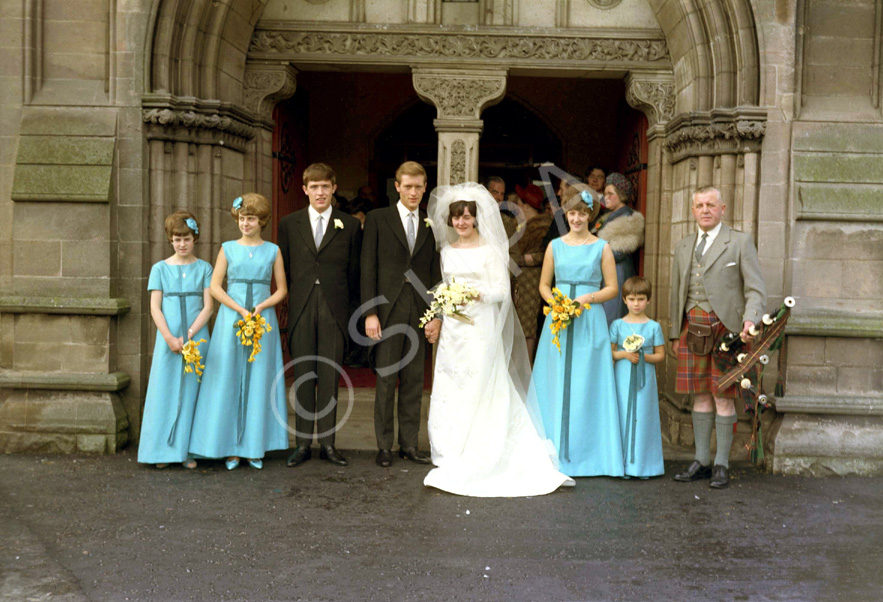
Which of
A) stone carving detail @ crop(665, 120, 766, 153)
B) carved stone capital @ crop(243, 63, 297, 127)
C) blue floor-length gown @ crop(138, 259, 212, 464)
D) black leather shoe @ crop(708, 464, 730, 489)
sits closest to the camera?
black leather shoe @ crop(708, 464, 730, 489)

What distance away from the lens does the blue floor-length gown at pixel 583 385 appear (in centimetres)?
627

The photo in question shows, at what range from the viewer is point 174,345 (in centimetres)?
622

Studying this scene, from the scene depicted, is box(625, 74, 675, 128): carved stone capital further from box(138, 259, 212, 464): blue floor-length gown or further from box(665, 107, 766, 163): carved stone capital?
box(138, 259, 212, 464): blue floor-length gown

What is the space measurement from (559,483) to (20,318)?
4.30 metres

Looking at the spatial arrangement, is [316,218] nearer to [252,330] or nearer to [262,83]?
[252,330]

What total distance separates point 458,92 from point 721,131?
86.5 inches

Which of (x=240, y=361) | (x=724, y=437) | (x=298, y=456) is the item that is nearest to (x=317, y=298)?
(x=240, y=361)

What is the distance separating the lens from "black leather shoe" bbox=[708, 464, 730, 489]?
6043 mm

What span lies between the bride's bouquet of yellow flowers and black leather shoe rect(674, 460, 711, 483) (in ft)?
5.89

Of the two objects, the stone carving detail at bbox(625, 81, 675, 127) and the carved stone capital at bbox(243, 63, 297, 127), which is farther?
the carved stone capital at bbox(243, 63, 297, 127)

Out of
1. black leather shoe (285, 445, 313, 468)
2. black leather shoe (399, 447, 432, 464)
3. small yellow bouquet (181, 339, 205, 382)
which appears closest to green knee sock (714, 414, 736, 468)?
black leather shoe (399, 447, 432, 464)

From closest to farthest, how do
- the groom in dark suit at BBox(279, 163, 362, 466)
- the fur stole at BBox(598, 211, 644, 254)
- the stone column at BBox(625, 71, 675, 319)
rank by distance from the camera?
the groom in dark suit at BBox(279, 163, 362, 466), the fur stole at BBox(598, 211, 644, 254), the stone column at BBox(625, 71, 675, 319)

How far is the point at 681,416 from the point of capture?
715cm

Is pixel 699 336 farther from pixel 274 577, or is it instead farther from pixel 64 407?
pixel 64 407
